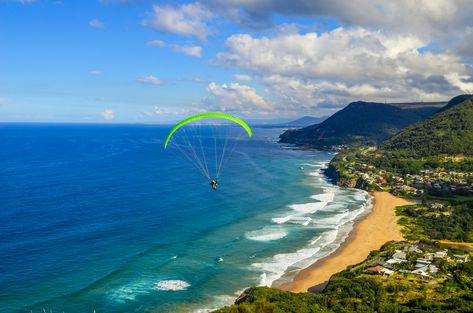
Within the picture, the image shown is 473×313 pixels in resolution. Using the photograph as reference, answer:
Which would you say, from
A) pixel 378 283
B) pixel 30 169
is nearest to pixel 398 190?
pixel 378 283

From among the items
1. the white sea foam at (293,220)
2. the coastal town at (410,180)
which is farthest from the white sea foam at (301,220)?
the coastal town at (410,180)

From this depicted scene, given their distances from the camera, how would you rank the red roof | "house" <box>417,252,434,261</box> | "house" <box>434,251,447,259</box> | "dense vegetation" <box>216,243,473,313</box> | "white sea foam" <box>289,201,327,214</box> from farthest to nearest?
"white sea foam" <box>289,201,327,214</box>, "house" <box>434,251,447,259</box>, "house" <box>417,252,434,261</box>, the red roof, "dense vegetation" <box>216,243,473,313</box>

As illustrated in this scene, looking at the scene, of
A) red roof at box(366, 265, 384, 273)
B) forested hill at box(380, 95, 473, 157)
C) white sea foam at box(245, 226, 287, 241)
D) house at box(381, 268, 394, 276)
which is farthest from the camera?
forested hill at box(380, 95, 473, 157)

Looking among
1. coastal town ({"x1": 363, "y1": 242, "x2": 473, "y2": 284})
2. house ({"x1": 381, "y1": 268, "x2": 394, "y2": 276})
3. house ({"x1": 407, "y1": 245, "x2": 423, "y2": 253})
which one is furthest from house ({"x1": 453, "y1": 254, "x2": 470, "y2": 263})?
house ({"x1": 381, "y1": 268, "x2": 394, "y2": 276})

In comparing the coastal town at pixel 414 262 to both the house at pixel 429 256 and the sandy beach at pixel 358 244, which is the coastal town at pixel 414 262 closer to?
the house at pixel 429 256

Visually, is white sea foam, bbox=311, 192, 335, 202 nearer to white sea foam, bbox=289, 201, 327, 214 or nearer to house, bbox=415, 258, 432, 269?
white sea foam, bbox=289, 201, 327, 214

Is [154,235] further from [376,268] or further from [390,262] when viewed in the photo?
[390,262]
